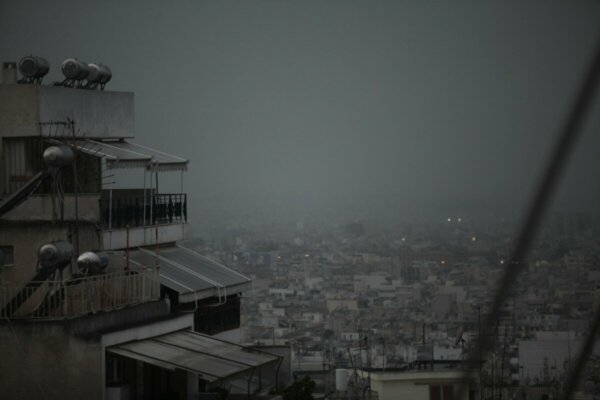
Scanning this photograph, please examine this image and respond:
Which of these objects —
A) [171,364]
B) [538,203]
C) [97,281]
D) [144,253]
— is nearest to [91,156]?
[144,253]

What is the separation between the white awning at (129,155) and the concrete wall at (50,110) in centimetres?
21

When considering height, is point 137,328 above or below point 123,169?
below

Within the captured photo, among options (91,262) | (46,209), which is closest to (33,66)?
(46,209)

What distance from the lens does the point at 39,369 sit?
960 centimetres

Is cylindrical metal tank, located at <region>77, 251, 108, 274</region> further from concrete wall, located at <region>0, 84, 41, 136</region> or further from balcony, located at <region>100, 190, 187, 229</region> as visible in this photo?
concrete wall, located at <region>0, 84, 41, 136</region>

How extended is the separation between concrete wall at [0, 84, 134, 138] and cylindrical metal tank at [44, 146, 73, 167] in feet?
2.47

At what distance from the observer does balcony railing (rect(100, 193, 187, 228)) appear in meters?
12.4

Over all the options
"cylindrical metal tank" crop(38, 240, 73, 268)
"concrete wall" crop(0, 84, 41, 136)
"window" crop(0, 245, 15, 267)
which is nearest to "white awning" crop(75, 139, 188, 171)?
"concrete wall" crop(0, 84, 41, 136)

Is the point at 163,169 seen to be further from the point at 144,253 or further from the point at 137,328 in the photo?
the point at 137,328

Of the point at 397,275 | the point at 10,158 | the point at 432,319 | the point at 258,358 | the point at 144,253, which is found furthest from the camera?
the point at 397,275

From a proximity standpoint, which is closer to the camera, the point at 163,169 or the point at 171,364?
the point at 171,364

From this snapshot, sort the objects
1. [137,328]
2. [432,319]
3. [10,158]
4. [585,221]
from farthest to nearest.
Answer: [432,319]
[10,158]
[137,328]
[585,221]

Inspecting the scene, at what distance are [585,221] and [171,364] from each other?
6.77m

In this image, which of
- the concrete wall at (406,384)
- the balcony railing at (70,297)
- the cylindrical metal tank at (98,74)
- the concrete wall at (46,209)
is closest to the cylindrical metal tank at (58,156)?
the concrete wall at (46,209)
